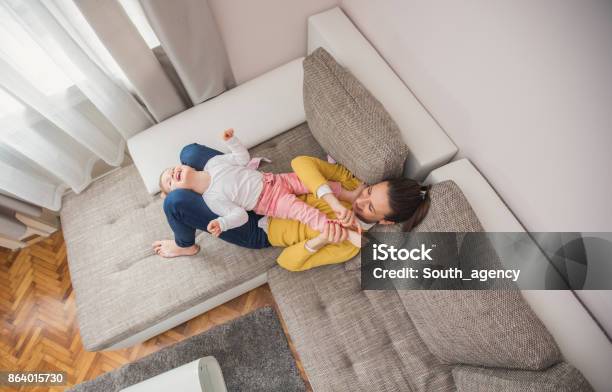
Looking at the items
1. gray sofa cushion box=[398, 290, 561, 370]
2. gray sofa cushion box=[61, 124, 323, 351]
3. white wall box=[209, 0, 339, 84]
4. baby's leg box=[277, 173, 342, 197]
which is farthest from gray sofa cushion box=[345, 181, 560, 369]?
white wall box=[209, 0, 339, 84]

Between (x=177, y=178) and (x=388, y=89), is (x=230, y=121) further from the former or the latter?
(x=388, y=89)

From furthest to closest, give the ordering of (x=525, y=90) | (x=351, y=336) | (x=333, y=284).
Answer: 1. (x=333, y=284)
2. (x=351, y=336)
3. (x=525, y=90)

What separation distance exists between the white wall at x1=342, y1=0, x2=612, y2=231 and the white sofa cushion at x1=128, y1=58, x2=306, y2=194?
56 centimetres

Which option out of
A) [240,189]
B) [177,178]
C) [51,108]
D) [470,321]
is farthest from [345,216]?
[51,108]

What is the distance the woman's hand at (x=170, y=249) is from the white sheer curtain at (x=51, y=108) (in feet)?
1.93

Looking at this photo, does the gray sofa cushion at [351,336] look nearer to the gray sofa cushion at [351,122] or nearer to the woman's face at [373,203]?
the woman's face at [373,203]

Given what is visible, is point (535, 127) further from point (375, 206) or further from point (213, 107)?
point (213, 107)

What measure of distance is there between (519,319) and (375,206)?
61 centimetres

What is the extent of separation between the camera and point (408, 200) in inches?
53.4

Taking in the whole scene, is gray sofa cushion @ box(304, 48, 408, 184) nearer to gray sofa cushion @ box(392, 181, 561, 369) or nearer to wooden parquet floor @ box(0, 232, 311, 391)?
gray sofa cushion @ box(392, 181, 561, 369)

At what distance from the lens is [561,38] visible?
3.08ft

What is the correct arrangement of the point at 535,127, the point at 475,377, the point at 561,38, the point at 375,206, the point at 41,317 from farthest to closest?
the point at 41,317 → the point at 375,206 → the point at 475,377 → the point at 535,127 → the point at 561,38

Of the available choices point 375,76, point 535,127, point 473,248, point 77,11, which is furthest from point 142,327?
point 535,127

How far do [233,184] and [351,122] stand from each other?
0.58 metres
